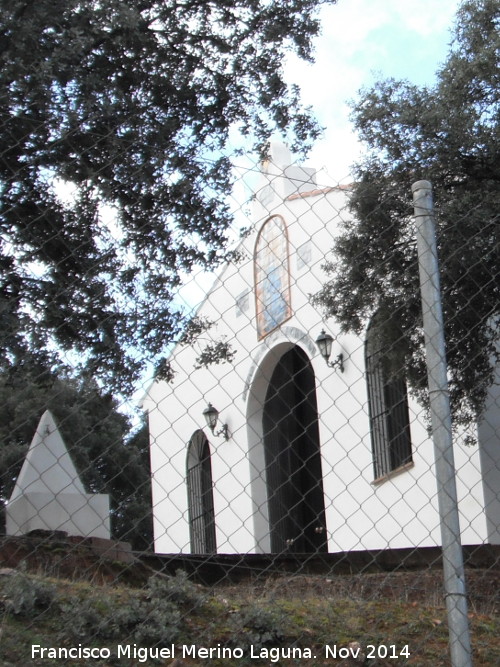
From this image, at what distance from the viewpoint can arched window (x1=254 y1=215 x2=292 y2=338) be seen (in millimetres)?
4677

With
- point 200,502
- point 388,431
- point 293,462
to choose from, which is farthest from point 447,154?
point 293,462

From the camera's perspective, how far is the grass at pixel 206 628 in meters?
3.76

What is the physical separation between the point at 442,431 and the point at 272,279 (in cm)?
721

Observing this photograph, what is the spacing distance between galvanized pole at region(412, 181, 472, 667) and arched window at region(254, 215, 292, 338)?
58 centimetres

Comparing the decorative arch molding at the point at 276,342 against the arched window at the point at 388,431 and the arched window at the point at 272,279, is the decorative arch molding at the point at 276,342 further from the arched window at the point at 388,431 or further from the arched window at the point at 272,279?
the arched window at the point at 388,431

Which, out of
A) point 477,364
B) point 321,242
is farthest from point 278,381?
point 477,364

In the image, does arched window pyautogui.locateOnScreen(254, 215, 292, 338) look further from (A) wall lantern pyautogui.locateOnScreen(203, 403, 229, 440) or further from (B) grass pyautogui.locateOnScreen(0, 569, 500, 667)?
(B) grass pyautogui.locateOnScreen(0, 569, 500, 667)

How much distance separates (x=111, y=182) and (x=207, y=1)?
6.33 meters

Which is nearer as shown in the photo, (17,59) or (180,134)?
(17,59)

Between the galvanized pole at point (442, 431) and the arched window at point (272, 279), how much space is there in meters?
0.58

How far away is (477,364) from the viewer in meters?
7.89

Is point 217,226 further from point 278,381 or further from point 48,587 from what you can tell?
point 278,381

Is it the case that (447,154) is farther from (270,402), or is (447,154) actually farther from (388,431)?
(270,402)

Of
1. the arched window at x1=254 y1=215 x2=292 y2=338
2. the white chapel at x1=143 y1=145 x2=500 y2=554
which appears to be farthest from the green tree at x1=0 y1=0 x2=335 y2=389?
the white chapel at x1=143 y1=145 x2=500 y2=554
